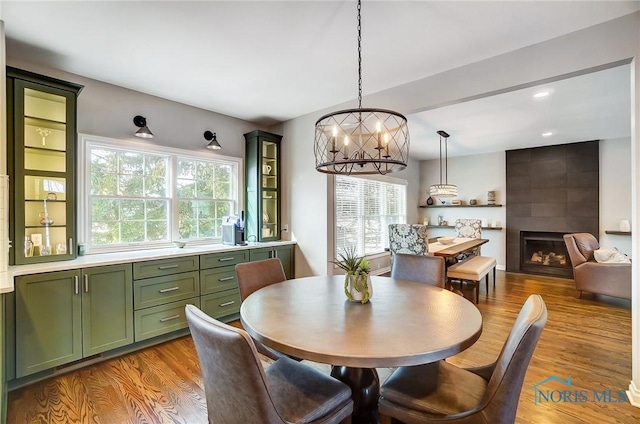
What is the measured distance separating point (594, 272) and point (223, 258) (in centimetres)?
510

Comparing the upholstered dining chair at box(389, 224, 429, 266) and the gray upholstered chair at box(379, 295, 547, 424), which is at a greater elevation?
the upholstered dining chair at box(389, 224, 429, 266)

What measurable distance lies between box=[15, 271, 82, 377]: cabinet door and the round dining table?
5.56 ft

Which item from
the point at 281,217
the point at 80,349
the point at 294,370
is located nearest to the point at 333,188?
the point at 281,217

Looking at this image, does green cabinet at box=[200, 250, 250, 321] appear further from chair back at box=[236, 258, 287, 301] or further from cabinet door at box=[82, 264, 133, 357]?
chair back at box=[236, 258, 287, 301]

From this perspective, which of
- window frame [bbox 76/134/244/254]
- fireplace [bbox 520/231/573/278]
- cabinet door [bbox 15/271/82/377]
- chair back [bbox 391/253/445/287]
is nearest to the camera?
cabinet door [bbox 15/271/82/377]


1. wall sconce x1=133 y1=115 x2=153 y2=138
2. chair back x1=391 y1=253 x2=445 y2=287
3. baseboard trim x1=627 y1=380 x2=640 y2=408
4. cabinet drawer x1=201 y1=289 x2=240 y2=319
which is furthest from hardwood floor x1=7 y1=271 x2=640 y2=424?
wall sconce x1=133 y1=115 x2=153 y2=138

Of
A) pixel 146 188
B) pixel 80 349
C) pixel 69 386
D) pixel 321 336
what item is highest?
pixel 146 188

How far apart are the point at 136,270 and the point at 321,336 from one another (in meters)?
2.25

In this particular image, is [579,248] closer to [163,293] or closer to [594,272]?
[594,272]

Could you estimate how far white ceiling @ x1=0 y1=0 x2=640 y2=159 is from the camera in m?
1.96

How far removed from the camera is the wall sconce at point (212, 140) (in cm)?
376

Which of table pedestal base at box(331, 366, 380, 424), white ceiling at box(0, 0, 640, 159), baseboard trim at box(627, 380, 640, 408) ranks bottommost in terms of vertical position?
baseboard trim at box(627, 380, 640, 408)

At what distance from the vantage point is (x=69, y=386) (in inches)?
88.7

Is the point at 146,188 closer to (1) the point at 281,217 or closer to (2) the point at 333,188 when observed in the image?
(1) the point at 281,217
